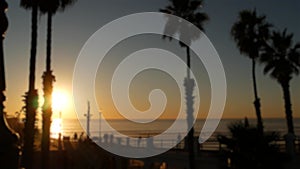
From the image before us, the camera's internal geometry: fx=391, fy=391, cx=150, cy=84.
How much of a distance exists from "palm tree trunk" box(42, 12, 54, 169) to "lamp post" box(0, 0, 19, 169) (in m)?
18.5

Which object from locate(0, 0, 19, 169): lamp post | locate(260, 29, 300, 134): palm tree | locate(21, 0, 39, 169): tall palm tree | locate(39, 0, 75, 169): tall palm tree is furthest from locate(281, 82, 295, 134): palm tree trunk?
locate(0, 0, 19, 169): lamp post

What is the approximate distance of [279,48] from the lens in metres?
29.2

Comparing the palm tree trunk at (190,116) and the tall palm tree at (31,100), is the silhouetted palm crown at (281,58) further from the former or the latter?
the tall palm tree at (31,100)

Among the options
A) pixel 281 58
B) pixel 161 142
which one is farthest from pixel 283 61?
pixel 161 142

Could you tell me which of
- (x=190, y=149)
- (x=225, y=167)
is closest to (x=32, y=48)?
(x=190, y=149)

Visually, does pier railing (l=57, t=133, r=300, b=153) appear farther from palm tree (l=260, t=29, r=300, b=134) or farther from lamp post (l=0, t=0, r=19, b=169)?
lamp post (l=0, t=0, r=19, b=169)

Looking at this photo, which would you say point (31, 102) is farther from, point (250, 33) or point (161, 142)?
point (250, 33)

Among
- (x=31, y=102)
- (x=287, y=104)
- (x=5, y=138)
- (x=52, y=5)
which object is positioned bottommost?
(x=5, y=138)

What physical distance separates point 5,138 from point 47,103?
19068 millimetres

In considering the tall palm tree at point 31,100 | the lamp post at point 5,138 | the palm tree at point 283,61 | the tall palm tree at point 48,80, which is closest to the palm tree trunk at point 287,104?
the palm tree at point 283,61

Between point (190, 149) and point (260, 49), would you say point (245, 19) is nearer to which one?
point (260, 49)

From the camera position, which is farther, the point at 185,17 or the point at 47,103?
the point at 185,17

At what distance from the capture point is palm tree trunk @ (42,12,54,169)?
2092 centimetres

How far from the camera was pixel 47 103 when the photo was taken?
21.2m
